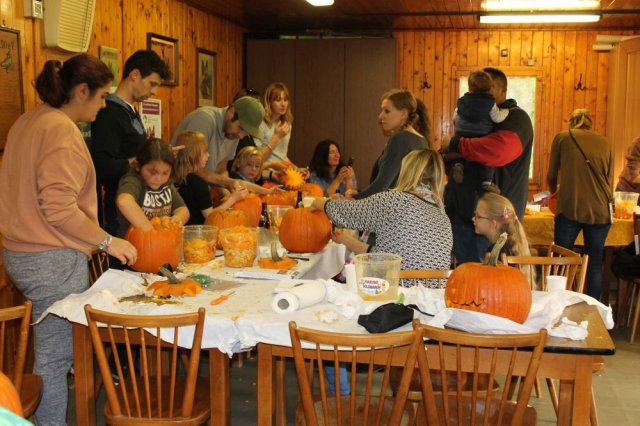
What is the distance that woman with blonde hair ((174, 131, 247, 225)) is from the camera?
3.85m

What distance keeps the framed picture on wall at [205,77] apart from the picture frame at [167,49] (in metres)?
0.49

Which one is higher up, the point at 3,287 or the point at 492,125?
the point at 492,125

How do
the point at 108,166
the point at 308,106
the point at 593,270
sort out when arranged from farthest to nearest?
1. the point at 308,106
2. the point at 593,270
3. the point at 108,166

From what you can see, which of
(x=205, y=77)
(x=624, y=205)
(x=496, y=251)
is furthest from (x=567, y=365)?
(x=205, y=77)

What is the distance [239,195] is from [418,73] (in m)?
4.92

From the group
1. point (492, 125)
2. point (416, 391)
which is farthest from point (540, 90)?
point (416, 391)

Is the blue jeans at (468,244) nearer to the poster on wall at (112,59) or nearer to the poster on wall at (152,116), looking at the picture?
the poster on wall at (112,59)

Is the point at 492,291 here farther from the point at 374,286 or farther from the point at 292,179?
the point at 292,179

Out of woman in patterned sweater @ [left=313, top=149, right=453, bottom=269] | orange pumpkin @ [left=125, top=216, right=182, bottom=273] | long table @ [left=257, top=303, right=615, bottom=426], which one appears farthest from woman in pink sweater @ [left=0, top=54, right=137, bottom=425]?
woman in patterned sweater @ [left=313, top=149, right=453, bottom=269]

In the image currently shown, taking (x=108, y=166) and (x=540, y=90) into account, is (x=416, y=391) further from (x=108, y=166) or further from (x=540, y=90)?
(x=540, y=90)

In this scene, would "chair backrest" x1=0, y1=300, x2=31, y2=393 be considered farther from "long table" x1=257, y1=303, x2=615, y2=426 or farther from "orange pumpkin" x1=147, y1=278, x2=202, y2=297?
"long table" x1=257, y1=303, x2=615, y2=426

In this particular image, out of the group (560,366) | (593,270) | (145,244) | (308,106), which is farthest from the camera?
(308,106)

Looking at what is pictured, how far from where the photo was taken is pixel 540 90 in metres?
8.26

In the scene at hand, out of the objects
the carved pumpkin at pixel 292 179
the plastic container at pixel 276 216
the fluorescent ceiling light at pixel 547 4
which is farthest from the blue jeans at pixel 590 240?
the plastic container at pixel 276 216
